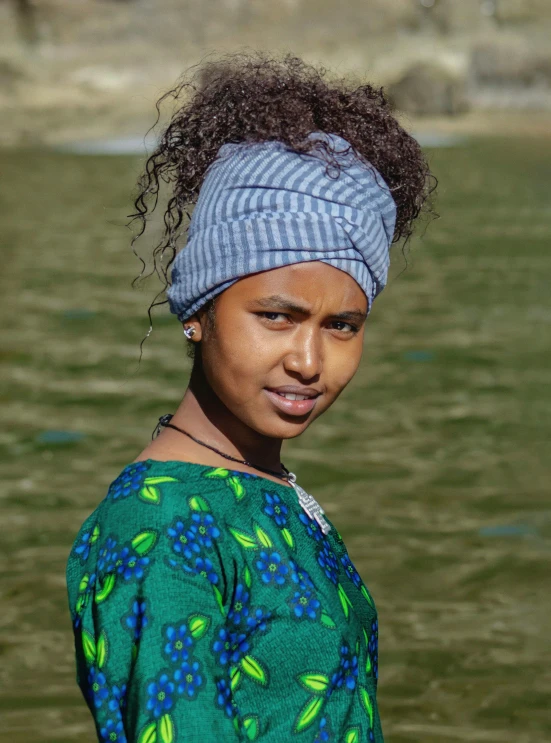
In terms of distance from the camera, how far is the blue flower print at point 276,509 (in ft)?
5.82

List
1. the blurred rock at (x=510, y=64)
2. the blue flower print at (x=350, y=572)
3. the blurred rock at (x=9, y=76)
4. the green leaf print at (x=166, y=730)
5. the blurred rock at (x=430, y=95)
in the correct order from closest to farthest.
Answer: the green leaf print at (x=166, y=730), the blue flower print at (x=350, y=572), the blurred rock at (x=430, y=95), the blurred rock at (x=9, y=76), the blurred rock at (x=510, y=64)

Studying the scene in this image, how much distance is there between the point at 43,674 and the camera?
391 cm

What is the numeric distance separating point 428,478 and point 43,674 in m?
2.38

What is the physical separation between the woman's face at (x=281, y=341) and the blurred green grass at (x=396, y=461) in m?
1.01

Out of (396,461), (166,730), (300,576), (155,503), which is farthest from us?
(396,461)

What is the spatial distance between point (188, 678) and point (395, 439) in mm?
4834

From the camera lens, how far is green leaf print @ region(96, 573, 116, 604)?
1574mm

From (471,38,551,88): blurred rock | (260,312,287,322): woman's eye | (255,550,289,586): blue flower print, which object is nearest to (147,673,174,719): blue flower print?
(255,550,289,586): blue flower print

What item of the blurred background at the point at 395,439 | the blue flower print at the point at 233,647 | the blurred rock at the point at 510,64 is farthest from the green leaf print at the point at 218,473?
the blurred rock at the point at 510,64

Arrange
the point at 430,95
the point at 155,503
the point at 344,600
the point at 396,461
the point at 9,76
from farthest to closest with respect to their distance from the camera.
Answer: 1. the point at 9,76
2. the point at 430,95
3. the point at 396,461
4. the point at 344,600
5. the point at 155,503

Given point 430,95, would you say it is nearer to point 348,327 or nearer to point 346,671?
point 348,327

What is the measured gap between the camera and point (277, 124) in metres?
1.87

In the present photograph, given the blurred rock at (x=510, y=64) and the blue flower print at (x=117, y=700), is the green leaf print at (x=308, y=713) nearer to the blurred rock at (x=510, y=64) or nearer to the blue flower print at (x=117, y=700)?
the blue flower print at (x=117, y=700)

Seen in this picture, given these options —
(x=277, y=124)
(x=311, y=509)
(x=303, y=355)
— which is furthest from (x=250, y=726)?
(x=277, y=124)
